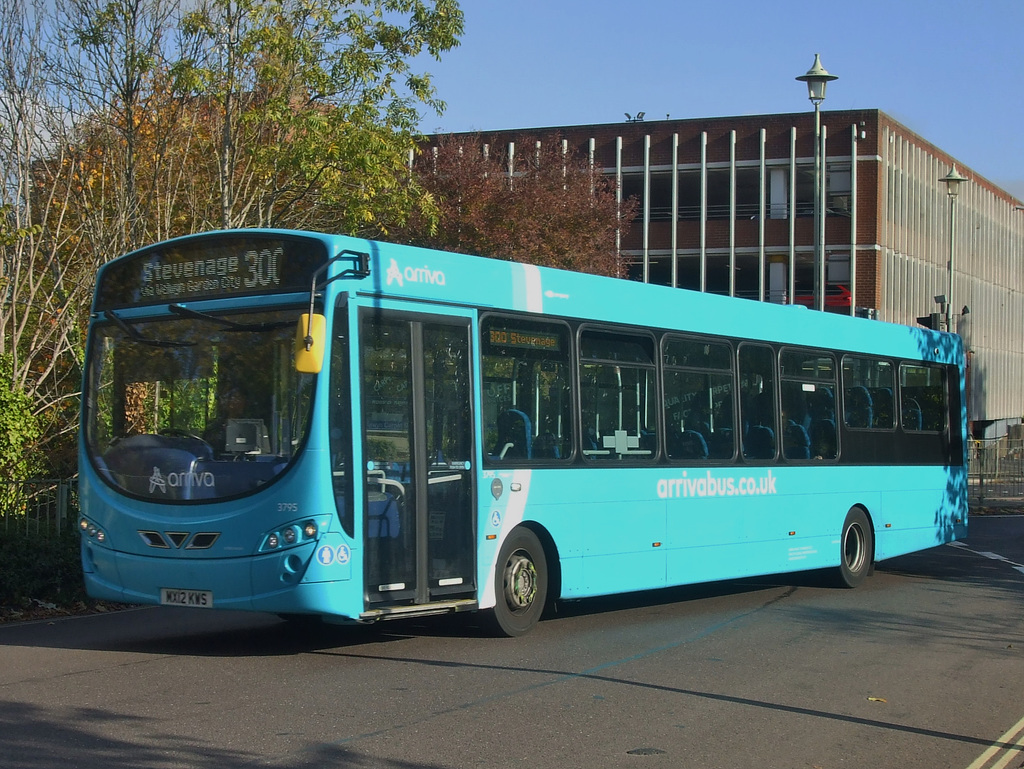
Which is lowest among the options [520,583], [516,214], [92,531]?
[520,583]

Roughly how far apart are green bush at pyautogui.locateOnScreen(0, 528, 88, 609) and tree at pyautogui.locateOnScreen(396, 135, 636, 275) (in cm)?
1400

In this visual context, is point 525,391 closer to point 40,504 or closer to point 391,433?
Result: point 391,433

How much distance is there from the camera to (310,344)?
9297 millimetres

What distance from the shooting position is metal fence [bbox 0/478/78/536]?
14070mm

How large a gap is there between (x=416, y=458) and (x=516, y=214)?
59.3 feet

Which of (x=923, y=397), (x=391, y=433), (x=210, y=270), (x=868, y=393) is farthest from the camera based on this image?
(x=923, y=397)

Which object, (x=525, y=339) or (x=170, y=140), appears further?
(x=170, y=140)

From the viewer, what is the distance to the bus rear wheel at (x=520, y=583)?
1117cm

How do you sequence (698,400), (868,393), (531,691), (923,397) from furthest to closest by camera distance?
(923,397) → (868,393) → (698,400) → (531,691)

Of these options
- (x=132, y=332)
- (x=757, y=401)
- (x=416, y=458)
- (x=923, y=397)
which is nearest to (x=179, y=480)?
(x=132, y=332)

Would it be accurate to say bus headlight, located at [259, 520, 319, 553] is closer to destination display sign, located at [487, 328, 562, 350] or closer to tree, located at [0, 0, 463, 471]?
destination display sign, located at [487, 328, 562, 350]

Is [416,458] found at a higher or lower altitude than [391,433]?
lower

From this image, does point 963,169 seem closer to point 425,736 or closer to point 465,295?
point 465,295

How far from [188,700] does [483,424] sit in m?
3.66
